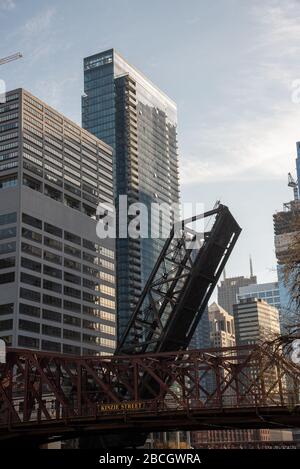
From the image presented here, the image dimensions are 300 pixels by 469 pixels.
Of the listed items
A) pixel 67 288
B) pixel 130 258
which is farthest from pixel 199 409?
pixel 130 258

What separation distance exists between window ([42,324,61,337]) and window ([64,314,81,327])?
10.2 feet

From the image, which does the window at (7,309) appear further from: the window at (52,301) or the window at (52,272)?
the window at (52,272)

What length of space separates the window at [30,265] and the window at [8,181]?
43.7 ft

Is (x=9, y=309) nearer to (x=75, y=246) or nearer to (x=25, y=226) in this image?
(x=25, y=226)

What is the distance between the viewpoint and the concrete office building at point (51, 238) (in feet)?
329

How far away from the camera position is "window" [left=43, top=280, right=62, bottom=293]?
105506 millimetres

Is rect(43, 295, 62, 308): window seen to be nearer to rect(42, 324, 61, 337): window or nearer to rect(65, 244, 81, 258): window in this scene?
rect(42, 324, 61, 337): window

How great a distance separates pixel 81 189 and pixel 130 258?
206 feet

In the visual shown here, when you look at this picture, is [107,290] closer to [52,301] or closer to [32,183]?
[52,301]

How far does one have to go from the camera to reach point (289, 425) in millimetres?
32062

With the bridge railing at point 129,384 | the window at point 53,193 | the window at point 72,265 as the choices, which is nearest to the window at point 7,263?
the window at point 72,265

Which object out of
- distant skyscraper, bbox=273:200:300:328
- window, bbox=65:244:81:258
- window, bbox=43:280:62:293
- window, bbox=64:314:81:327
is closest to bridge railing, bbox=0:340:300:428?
distant skyscraper, bbox=273:200:300:328

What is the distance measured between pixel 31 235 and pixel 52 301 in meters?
10.9

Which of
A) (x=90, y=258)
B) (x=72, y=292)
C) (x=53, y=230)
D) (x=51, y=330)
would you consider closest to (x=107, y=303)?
(x=90, y=258)
